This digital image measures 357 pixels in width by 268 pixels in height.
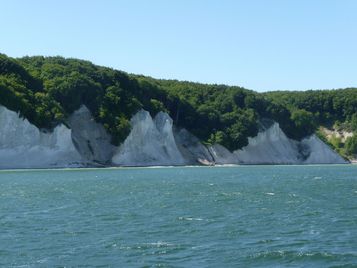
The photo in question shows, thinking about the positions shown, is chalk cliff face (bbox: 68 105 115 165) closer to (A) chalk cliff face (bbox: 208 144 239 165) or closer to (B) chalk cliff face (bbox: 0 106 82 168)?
(B) chalk cliff face (bbox: 0 106 82 168)

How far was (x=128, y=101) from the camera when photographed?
102062 millimetres

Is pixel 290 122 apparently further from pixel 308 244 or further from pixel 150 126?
pixel 308 244

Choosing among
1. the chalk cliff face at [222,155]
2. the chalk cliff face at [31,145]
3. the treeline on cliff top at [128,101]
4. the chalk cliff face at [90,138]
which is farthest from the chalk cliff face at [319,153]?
the chalk cliff face at [31,145]

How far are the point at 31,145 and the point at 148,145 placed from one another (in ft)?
74.3

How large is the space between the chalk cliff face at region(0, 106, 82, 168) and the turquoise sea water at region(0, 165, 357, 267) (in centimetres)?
3877

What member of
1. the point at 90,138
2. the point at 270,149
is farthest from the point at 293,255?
the point at 270,149

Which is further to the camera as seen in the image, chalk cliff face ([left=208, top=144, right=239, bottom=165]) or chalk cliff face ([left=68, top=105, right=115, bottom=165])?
chalk cliff face ([left=208, top=144, right=239, bottom=165])

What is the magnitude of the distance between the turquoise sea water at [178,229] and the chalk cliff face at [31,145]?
1526 inches

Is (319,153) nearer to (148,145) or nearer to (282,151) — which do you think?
(282,151)

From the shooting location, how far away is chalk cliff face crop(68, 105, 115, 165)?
A: 9112 centimetres

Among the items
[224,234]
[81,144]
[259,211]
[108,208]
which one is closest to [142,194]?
[108,208]

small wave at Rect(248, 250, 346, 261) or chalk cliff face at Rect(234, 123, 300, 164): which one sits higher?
chalk cliff face at Rect(234, 123, 300, 164)

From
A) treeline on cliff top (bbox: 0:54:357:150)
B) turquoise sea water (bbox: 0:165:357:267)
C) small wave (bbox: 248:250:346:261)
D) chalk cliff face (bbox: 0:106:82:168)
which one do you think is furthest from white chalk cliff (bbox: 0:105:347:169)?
small wave (bbox: 248:250:346:261)

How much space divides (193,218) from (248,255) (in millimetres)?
8643
